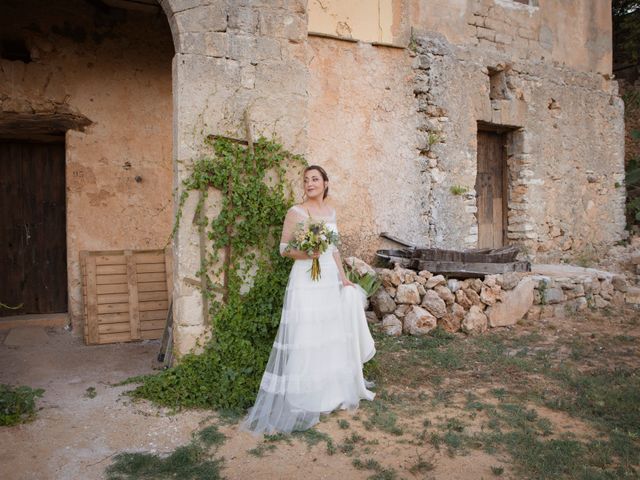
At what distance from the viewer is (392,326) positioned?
20.3 ft

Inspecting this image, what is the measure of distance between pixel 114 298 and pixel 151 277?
0.49 meters

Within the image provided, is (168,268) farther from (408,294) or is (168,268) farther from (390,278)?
(408,294)

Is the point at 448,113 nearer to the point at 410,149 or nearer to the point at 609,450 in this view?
the point at 410,149

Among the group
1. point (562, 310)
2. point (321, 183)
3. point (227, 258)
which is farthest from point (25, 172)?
point (562, 310)

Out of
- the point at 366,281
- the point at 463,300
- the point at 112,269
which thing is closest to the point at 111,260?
the point at 112,269

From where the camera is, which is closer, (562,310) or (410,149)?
(562,310)

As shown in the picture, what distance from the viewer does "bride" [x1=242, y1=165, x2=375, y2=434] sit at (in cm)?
380

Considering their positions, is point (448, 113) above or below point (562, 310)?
above

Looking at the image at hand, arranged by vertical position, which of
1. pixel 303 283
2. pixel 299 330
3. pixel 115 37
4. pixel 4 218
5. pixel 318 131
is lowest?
pixel 299 330

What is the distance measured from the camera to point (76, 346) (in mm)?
5852

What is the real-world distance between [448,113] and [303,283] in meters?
5.11

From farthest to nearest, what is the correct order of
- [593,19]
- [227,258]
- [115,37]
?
1. [593,19]
2. [115,37]
3. [227,258]

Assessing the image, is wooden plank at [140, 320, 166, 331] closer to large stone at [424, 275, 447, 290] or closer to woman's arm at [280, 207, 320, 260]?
woman's arm at [280, 207, 320, 260]

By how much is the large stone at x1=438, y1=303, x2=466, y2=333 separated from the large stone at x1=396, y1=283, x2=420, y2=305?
394 mm
